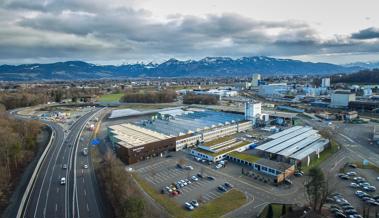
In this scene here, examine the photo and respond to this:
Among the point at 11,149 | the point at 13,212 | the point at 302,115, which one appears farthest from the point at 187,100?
the point at 13,212

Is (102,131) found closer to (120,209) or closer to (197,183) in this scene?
(197,183)

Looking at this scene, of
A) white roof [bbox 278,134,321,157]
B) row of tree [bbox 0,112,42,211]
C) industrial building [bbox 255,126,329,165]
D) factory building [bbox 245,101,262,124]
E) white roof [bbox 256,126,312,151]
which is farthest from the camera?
factory building [bbox 245,101,262,124]

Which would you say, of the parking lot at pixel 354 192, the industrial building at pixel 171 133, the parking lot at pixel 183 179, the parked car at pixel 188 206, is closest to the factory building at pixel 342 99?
the industrial building at pixel 171 133

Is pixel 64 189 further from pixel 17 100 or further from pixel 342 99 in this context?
pixel 17 100

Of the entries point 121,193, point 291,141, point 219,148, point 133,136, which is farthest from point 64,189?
point 291,141

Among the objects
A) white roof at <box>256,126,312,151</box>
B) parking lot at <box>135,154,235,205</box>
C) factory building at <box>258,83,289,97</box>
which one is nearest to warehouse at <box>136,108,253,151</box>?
parking lot at <box>135,154,235,205</box>

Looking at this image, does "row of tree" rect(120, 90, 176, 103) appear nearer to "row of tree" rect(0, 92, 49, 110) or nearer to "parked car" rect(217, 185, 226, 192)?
"row of tree" rect(0, 92, 49, 110)

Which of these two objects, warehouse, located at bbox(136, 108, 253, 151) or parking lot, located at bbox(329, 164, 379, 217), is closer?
parking lot, located at bbox(329, 164, 379, 217)
